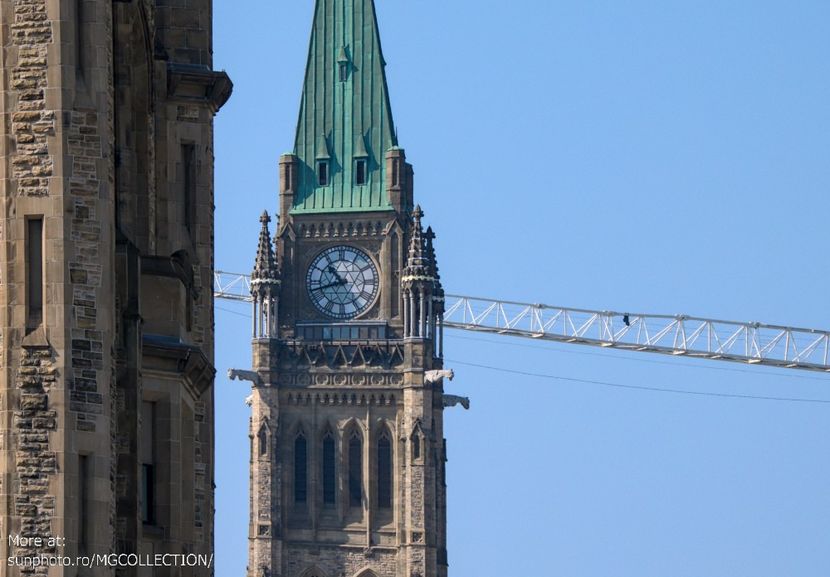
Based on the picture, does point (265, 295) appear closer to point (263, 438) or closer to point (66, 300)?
point (263, 438)

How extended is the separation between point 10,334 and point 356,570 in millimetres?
138704

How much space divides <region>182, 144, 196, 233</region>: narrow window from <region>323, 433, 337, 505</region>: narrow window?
421 feet

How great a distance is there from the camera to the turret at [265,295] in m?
174

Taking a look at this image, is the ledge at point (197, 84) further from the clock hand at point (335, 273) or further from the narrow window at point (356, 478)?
the clock hand at point (335, 273)

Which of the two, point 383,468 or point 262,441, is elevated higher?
point 262,441

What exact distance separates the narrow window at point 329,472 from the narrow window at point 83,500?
139m

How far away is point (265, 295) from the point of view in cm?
17450

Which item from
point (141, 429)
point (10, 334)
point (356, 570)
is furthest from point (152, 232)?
point (356, 570)

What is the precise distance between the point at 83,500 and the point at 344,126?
147m

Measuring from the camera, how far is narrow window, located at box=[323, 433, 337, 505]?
172 meters

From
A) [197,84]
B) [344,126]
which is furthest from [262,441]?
[197,84]

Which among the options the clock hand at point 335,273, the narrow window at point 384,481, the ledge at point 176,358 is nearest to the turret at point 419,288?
the clock hand at point 335,273

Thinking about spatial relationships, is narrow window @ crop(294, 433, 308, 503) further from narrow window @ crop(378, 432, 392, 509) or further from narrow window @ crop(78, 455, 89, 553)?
narrow window @ crop(78, 455, 89, 553)

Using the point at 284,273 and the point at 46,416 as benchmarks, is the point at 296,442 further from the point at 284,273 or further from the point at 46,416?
the point at 46,416
